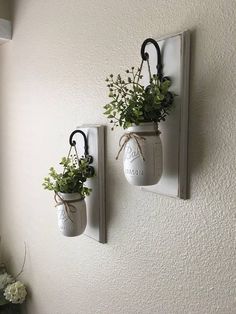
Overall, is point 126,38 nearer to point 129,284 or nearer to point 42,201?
point 129,284

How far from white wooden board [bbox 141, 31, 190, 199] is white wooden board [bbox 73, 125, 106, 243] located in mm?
279

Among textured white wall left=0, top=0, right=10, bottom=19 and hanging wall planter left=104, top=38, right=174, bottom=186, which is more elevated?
textured white wall left=0, top=0, right=10, bottom=19

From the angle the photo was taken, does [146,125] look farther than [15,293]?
No

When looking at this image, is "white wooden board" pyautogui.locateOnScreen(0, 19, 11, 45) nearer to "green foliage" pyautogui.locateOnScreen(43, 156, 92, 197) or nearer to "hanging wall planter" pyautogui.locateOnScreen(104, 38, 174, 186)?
"green foliage" pyautogui.locateOnScreen(43, 156, 92, 197)

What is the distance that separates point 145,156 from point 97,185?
347 millimetres

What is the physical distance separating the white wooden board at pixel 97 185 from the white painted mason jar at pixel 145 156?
27 cm

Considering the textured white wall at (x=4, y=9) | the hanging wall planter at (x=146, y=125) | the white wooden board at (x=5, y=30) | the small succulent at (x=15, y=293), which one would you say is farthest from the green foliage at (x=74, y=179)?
the textured white wall at (x=4, y=9)

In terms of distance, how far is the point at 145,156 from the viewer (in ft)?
2.18

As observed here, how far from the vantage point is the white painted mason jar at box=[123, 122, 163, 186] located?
67 cm

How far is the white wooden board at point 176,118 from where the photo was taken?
2.16ft

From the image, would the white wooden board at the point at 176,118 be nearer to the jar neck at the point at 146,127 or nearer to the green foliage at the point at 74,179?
the jar neck at the point at 146,127

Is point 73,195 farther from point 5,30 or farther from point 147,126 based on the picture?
point 5,30

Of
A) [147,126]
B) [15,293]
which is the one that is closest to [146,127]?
[147,126]

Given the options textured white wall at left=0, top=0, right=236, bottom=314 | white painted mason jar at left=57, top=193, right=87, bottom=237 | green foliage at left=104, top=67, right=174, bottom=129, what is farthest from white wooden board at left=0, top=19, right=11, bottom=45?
green foliage at left=104, top=67, right=174, bottom=129
